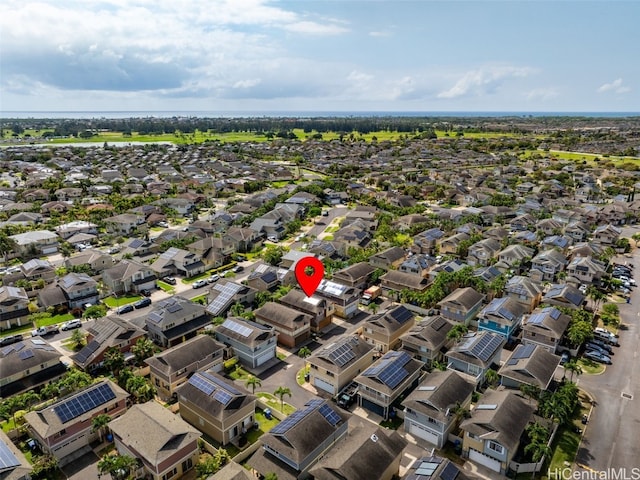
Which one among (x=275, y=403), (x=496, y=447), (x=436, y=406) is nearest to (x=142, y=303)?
(x=275, y=403)

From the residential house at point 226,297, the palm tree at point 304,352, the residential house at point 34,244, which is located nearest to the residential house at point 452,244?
the residential house at point 226,297

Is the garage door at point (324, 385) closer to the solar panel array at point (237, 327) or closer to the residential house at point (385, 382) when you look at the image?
the residential house at point (385, 382)

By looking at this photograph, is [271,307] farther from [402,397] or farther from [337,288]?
[402,397]

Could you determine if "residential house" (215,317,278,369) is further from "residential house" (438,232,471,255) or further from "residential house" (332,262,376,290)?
"residential house" (438,232,471,255)

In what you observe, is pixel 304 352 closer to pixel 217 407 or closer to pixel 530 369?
pixel 217 407

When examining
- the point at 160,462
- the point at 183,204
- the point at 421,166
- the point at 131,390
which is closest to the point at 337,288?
the point at 131,390
